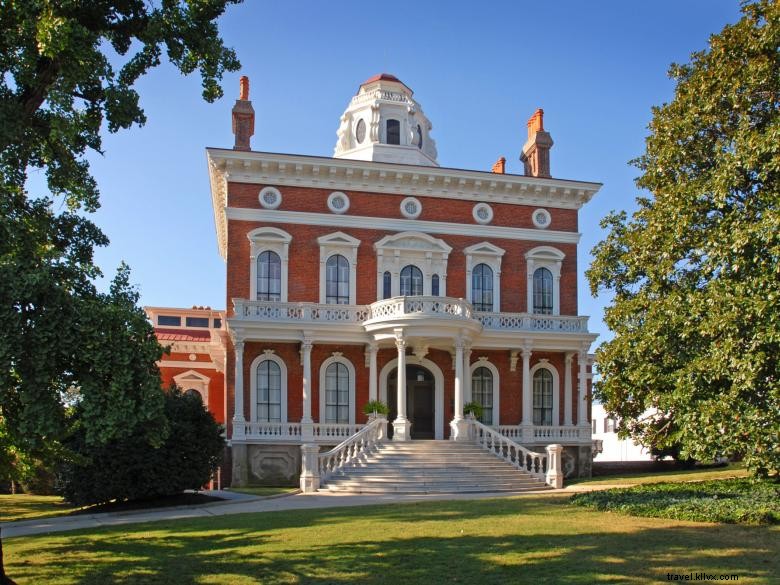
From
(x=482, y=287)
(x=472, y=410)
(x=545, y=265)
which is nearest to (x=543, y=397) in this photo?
(x=472, y=410)

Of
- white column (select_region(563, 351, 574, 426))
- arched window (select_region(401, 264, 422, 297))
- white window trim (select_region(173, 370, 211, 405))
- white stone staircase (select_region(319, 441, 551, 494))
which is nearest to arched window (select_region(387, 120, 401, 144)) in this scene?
arched window (select_region(401, 264, 422, 297))

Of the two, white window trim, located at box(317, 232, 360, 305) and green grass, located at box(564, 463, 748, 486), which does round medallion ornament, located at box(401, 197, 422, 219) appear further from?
green grass, located at box(564, 463, 748, 486)

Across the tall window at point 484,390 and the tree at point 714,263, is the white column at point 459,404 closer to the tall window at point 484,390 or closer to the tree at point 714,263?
the tall window at point 484,390

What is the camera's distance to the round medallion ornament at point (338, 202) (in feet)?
97.2

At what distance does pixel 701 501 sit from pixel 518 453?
11513 millimetres

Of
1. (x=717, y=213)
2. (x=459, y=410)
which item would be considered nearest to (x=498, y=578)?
(x=717, y=213)

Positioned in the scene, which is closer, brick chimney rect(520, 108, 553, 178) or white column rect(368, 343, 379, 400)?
white column rect(368, 343, 379, 400)

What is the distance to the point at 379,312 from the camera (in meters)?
27.9

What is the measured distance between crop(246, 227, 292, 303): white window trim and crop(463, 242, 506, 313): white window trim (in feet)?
22.2

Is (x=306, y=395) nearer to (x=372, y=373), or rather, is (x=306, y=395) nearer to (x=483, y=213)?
(x=372, y=373)

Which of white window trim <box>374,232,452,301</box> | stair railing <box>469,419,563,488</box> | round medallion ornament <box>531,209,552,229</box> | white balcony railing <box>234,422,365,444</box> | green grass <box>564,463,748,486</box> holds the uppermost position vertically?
round medallion ornament <box>531,209,552,229</box>

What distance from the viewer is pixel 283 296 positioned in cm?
2889

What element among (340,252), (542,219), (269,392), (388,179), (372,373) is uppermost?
(388,179)

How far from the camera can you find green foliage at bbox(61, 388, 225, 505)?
63.7 ft
